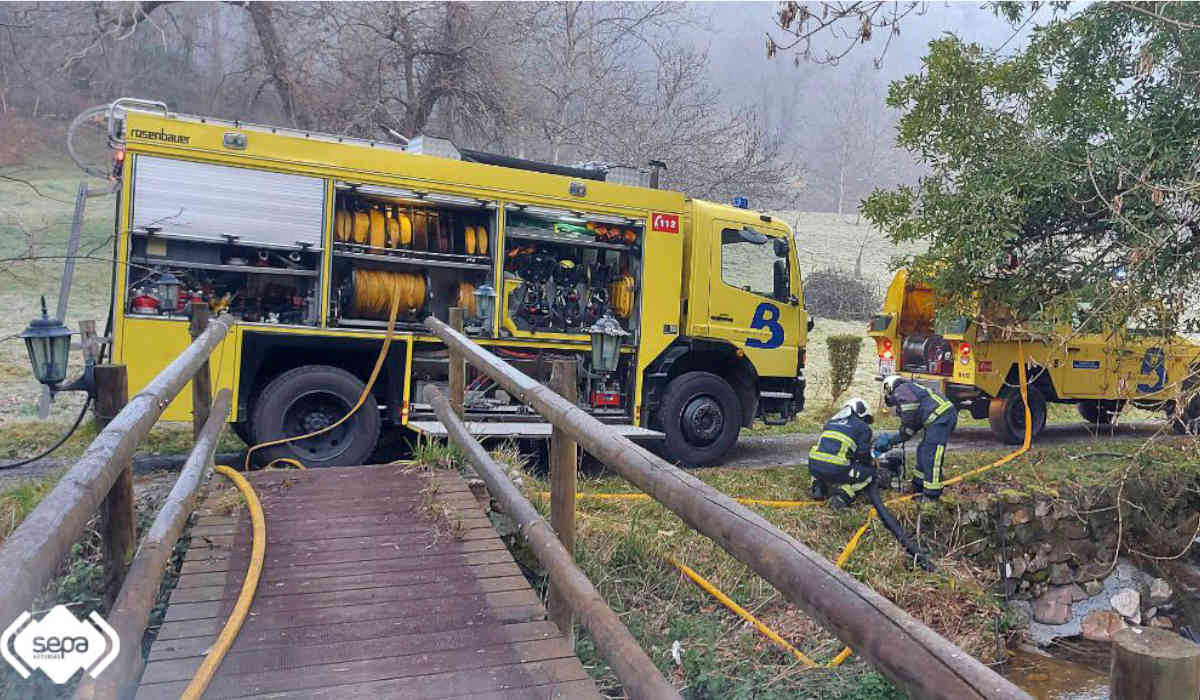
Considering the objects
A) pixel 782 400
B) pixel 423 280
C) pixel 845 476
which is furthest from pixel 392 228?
pixel 782 400

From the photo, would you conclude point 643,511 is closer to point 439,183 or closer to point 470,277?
point 470,277

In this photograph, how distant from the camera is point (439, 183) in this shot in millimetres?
7512

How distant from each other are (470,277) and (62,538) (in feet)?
21.3

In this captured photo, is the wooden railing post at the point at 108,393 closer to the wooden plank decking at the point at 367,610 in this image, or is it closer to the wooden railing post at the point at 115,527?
the wooden railing post at the point at 115,527

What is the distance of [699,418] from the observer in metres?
8.88

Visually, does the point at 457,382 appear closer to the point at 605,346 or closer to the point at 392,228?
the point at 605,346

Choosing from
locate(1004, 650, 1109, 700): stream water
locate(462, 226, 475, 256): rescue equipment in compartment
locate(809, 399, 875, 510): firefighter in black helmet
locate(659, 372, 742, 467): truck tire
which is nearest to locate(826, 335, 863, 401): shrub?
locate(659, 372, 742, 467): truck tire

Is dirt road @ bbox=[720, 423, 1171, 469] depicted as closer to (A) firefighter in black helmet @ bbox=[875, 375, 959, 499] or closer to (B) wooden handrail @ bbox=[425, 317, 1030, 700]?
(A) firefighter in black helmet @ bbox=[875, 375, 959, 499]

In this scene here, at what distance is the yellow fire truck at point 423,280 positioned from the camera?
6645 millimetres

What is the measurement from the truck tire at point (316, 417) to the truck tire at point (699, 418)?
2944 millimetres

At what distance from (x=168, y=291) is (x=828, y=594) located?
6281mm

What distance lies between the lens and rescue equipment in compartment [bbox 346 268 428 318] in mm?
7309

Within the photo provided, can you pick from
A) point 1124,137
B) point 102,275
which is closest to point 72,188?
point 102,275

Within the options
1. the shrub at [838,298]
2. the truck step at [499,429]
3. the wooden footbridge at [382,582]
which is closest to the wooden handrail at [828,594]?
the wooden footbridge at [382,582]
